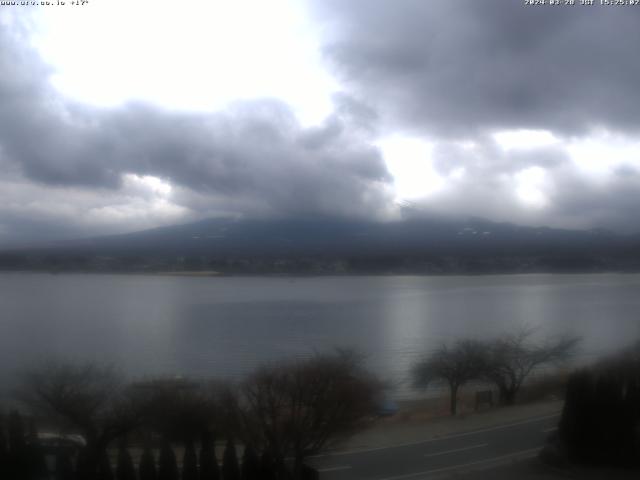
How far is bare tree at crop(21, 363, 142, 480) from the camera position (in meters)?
Result: 6.09

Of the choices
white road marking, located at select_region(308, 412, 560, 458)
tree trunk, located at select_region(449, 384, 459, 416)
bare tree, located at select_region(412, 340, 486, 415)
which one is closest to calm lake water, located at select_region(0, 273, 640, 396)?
bare tree, located at select_region(412, 340, 486, 415)

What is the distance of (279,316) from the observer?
15195mm

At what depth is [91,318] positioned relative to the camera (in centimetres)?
1349

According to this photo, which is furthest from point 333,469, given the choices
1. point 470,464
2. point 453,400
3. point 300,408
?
point 453,400

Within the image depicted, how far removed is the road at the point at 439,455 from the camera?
6480mm

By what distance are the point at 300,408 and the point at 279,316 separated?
8.54 m

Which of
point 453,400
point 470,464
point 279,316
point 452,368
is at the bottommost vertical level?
point 470,464

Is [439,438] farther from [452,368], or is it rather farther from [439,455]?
[452,368]

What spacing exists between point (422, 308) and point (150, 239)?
27.7ft

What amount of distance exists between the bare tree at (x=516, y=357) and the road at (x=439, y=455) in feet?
4.90

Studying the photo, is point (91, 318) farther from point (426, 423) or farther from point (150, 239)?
point (426, 423)

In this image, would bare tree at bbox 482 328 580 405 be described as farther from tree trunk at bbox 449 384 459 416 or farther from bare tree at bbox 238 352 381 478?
bare tree at bbox 238 352 381 478

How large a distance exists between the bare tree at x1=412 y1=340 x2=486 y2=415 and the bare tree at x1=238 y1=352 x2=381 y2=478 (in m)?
2.27

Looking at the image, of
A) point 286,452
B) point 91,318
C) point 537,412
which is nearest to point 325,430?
point 286,452
